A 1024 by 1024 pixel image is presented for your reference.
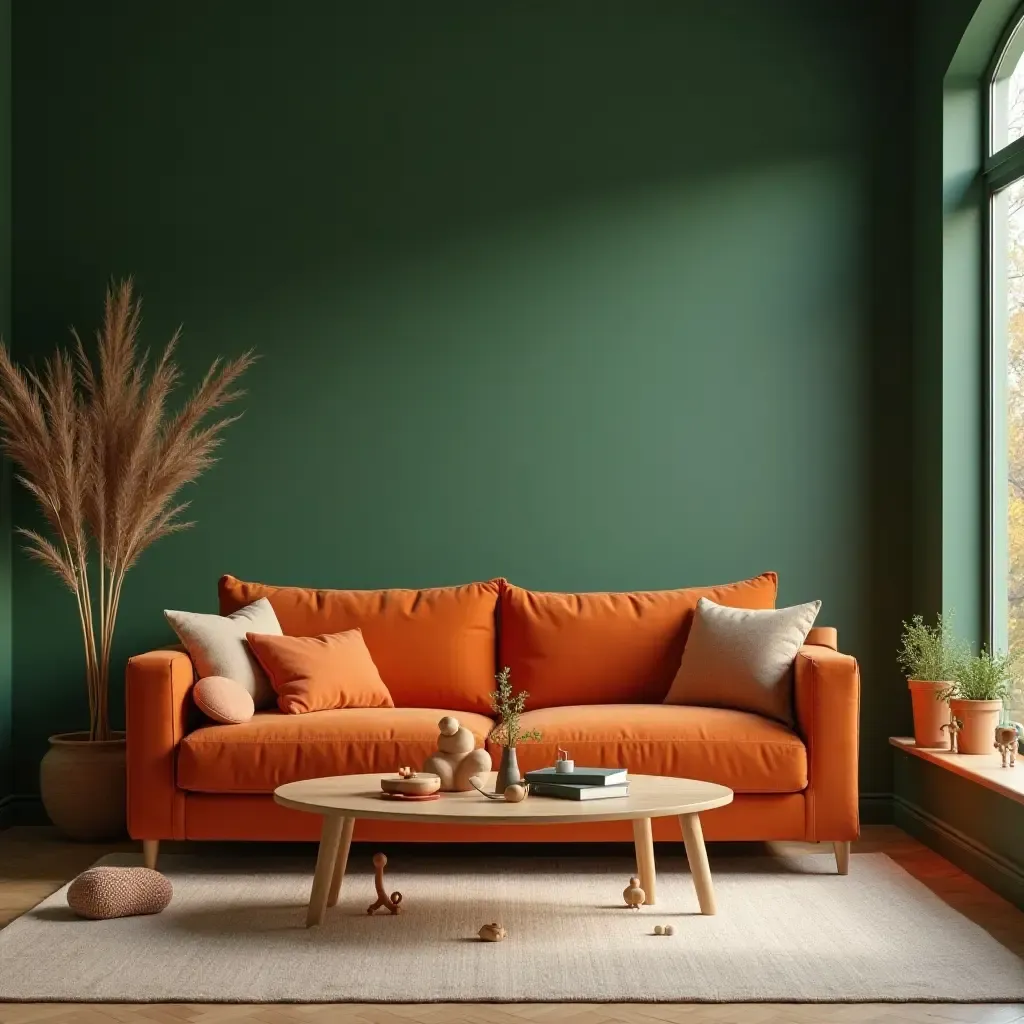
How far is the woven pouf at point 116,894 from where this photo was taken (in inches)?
142

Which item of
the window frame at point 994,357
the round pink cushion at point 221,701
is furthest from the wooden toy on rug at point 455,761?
the window frame at point 994,357

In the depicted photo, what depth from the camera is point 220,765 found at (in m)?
4.11

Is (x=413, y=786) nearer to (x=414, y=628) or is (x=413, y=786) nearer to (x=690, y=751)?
(x=690, y=751)

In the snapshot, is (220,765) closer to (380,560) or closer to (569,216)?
(380,560)

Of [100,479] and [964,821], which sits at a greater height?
[100,479]

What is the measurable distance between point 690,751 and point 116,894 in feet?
5.71

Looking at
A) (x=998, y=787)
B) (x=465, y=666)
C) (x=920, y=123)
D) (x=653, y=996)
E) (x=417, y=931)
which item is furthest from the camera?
(x=920, y=123)

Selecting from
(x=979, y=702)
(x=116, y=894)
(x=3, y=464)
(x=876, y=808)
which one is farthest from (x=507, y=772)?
(x=3, y=464)

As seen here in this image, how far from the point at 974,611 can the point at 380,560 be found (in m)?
2.25

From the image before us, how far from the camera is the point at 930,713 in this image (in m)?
4.55

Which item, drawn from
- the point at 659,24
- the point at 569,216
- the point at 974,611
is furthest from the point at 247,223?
the point at 974,611

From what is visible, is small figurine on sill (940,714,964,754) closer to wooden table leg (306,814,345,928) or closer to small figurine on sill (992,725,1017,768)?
small figurine on sill (992,725,1017,768)

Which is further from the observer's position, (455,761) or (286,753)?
(286,753)

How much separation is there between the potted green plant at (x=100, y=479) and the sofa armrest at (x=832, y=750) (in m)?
2.37
